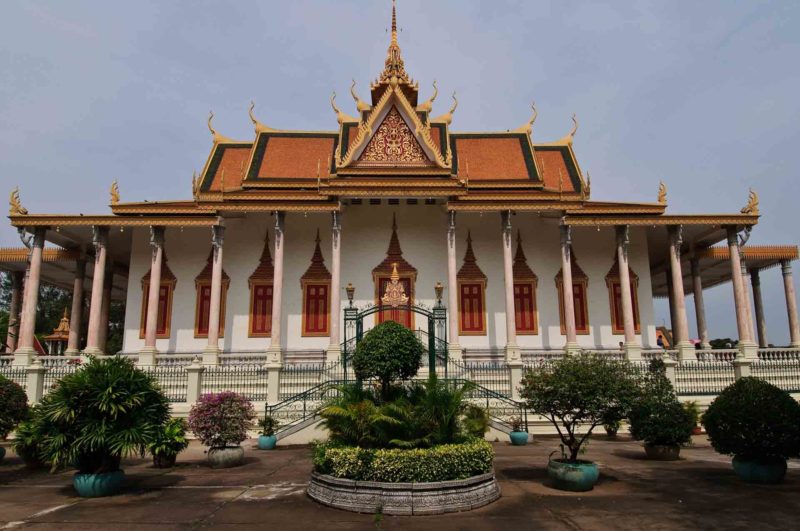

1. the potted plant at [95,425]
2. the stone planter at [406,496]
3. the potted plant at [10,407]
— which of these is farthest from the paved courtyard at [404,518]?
the potted plant at [10,407]

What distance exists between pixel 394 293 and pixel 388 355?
10.6 meters

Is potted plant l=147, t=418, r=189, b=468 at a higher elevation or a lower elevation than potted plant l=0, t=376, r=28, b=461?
lower

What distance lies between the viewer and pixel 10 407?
30.2ft

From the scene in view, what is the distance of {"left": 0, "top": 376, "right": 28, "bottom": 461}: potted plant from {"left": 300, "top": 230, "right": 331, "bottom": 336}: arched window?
10.7 metres

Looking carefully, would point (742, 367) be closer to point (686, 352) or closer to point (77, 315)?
point (686, 352)

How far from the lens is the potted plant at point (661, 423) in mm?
9977

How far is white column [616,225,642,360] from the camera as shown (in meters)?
17.8

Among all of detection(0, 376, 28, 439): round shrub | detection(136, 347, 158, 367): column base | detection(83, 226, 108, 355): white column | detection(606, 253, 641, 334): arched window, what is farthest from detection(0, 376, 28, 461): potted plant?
detection(606, 253, 641, 334): arched window

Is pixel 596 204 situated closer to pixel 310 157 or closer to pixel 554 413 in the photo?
pixel 310 157

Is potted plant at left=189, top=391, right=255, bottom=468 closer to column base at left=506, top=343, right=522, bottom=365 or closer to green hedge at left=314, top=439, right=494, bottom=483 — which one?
green hedge at left=314, top=439, right=494, bottom=483

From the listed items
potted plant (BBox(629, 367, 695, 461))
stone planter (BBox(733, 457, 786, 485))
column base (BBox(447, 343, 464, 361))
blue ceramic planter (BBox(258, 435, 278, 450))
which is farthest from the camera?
column base (BBox(447, 343, 464, 361))

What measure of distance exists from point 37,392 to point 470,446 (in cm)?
1307

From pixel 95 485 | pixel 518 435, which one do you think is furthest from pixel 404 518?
pixel 518 435

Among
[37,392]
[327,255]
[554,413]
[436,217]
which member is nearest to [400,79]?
[436,217]
